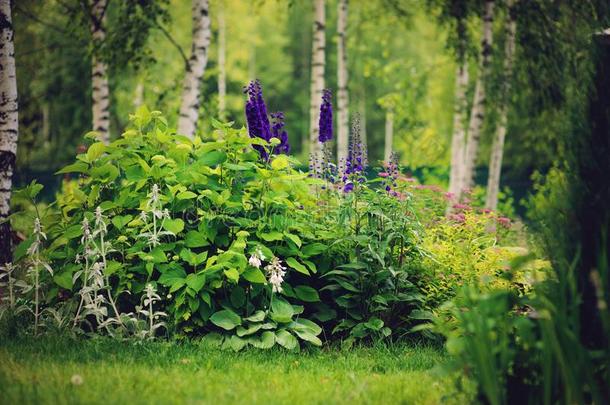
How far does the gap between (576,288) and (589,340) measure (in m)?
0.28

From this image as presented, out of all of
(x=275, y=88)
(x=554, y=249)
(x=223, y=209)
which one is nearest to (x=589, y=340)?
(x=554, y=249)

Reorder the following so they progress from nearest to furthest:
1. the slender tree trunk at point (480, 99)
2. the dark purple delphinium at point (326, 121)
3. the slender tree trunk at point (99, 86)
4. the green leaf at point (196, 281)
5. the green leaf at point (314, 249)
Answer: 1. the green leaf at point (196, 281)
2. the green leaf at point (314, 249)
3. the dark purple delphinium at point (326, 121)
4. the slender tree trunk at point (99, 86)
5. the slender tree trunk at point (480, 99)

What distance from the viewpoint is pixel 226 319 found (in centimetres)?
512

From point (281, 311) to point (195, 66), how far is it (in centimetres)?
557

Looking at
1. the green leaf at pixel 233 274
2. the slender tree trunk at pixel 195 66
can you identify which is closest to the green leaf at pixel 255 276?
the green leaf at pixel 233 274

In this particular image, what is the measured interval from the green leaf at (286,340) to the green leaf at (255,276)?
1.42 ft

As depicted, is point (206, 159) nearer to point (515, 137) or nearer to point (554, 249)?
point (554, 249)

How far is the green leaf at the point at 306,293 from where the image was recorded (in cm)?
545

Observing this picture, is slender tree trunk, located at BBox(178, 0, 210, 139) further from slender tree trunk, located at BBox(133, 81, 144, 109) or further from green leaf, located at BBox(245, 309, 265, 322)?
slender tree trunk, located at BBox(133, 81, 144, 109)

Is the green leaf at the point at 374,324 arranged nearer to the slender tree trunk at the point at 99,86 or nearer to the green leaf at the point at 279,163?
the green leaf at the point at 279,163

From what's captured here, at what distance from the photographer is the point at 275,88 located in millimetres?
43000

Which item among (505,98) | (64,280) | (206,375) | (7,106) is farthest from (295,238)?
(505,98)

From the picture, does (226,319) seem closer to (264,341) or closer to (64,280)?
(264,341)

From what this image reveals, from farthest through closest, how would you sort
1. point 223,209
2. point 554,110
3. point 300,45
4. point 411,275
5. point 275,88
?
1. point 300,45
2. point 275,88
3. point 554,110
4. point 411,275
5. point 223,209
